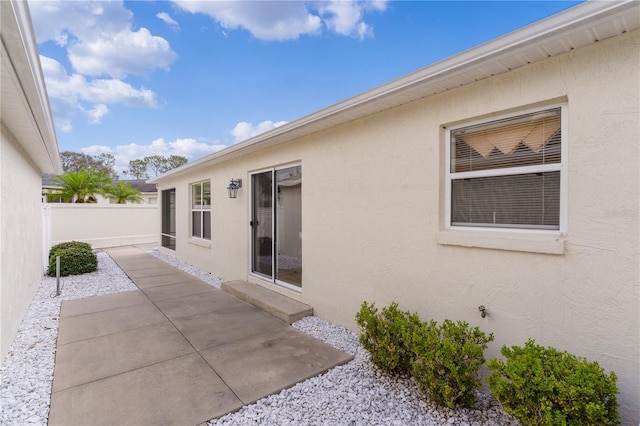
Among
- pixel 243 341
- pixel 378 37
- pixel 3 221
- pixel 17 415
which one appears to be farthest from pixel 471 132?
pixel 378 37

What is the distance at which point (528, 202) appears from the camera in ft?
9.70

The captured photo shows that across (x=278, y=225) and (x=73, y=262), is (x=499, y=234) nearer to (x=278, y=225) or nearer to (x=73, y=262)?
(x=278, y=225)

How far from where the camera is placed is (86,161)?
36844mm

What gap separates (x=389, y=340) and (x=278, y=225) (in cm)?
360

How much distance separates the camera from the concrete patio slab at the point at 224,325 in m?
4.32

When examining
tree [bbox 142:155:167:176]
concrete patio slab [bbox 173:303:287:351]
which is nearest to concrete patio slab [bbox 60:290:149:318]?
concrete patio slab [bbox 173:303:287:351]

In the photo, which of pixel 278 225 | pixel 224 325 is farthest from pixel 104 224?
pixel 224 325

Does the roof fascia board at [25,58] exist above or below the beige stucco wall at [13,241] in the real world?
above

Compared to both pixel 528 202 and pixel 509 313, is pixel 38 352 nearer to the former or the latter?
pixel 509 313

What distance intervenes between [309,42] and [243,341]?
9324mm

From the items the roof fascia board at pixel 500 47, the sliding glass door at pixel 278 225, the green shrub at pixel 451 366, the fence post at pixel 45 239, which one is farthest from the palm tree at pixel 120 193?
the green shrub at pixel 451 366

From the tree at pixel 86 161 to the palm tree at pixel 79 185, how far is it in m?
21.8

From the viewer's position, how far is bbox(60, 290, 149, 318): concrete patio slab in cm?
552

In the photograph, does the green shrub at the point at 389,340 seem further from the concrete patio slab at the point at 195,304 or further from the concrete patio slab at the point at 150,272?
the concrete patio slab at the point at 150,272
